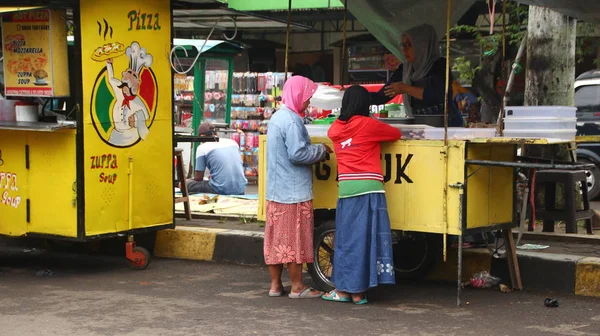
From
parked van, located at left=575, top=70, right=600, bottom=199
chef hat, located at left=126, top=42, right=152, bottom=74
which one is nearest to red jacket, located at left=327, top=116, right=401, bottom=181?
chef hat, located at left=126, top=42, right=152, bottom=74

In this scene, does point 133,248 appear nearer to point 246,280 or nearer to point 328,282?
point 246,280

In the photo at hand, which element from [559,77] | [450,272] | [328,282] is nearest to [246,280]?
[328,282]

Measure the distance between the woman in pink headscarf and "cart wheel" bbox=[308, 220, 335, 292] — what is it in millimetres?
185

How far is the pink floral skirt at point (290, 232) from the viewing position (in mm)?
6336

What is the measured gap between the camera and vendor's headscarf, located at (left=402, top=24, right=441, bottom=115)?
7.06 metres

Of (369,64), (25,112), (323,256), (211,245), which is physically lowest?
(211,245)

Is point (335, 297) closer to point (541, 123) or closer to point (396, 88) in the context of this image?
point (396, 88)

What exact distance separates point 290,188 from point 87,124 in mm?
1726

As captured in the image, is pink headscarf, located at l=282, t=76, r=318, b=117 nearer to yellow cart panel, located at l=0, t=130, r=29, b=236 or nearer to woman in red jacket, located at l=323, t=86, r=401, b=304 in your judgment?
woman in red jacket, located at l=323, t=86, r=401, b=304

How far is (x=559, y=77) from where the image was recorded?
352 inches

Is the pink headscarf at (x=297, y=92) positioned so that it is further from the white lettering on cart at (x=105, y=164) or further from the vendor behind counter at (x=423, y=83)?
the white lettering on cart at (x=105, y=164)

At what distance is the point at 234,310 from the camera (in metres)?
6.04

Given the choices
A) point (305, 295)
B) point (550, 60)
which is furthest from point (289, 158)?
point (550, 60)

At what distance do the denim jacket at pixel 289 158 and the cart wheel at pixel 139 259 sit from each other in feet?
5.30
